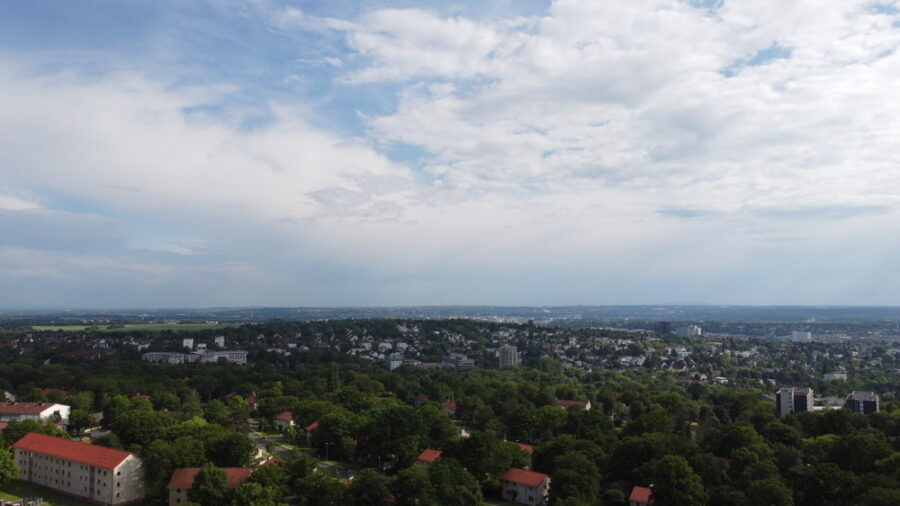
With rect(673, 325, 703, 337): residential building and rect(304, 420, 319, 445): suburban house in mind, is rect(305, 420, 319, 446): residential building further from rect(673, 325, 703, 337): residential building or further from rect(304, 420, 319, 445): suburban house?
rect(673, 325, 703, 337): residential building

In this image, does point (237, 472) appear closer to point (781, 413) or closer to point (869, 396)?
point (781, 413)

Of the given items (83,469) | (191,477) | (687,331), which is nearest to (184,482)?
(191,477)

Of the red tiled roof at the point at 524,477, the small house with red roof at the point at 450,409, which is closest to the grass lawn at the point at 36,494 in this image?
the red tiled roof at the point at 524,477

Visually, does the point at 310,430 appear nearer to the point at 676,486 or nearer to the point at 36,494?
the point at 36,494

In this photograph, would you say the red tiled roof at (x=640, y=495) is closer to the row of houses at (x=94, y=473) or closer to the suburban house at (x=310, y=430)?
the row of houses at (x=94, y=473)

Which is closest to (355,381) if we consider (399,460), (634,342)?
(399,460)
